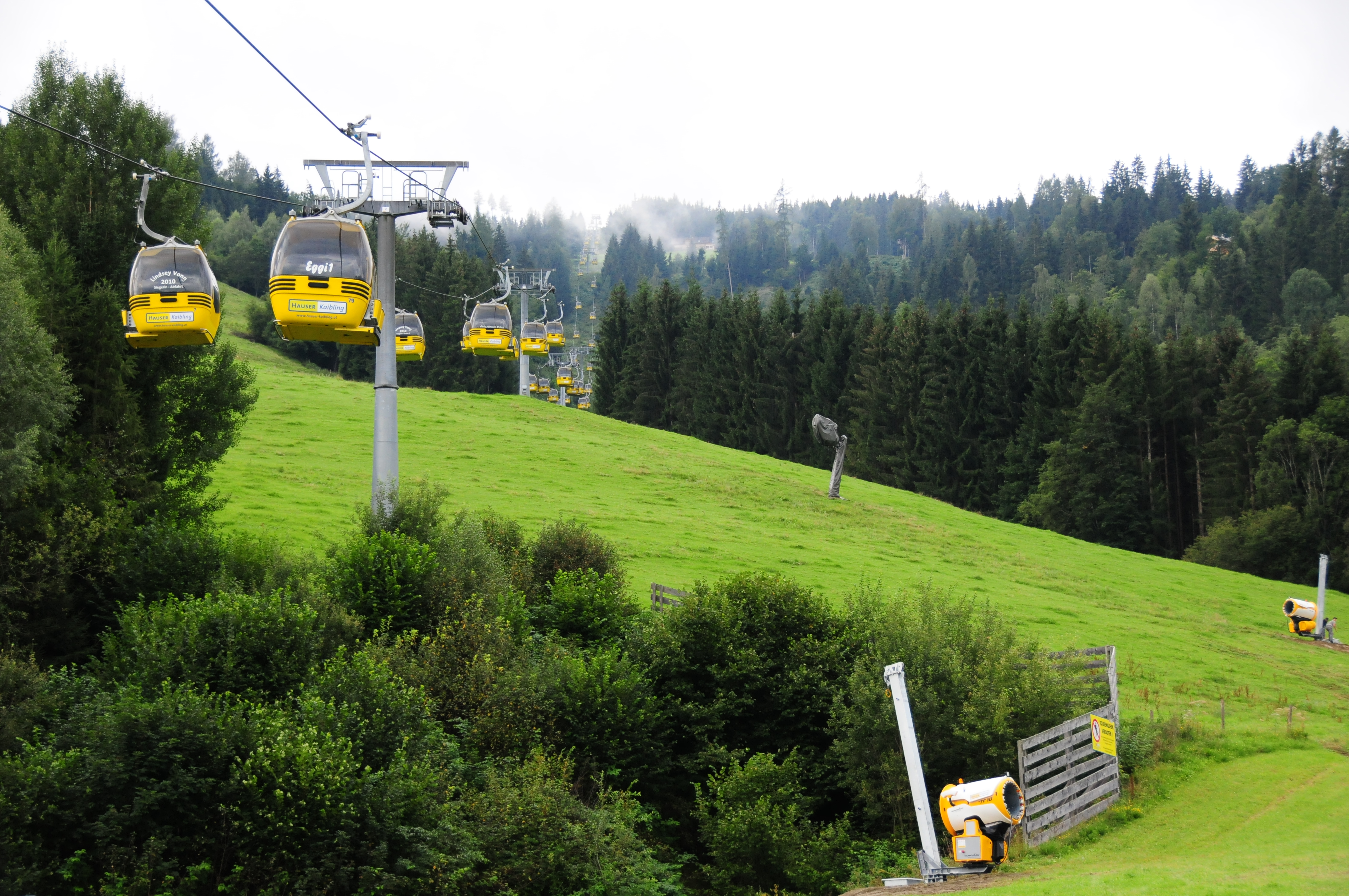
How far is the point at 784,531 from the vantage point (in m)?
42.7

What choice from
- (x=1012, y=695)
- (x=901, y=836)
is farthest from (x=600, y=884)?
(x=1012, y=695)

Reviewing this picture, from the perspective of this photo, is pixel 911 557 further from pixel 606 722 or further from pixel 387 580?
pixel 387 580

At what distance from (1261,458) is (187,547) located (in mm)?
72781

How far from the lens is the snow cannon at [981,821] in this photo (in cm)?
1600

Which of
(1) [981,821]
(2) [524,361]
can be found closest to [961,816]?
(1) [981,821]

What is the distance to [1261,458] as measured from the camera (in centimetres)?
7469

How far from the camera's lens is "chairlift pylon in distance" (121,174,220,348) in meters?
17.1

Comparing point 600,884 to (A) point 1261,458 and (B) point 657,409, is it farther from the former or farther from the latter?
(B) point 657,409

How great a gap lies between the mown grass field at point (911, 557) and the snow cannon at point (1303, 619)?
119 cm

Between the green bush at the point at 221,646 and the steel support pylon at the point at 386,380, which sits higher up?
the steel support pylon at the point at 386,380

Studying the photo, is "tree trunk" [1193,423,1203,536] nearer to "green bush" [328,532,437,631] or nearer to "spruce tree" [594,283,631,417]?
"spruce tree" [594,283,631,417]

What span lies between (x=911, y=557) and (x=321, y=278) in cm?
2952

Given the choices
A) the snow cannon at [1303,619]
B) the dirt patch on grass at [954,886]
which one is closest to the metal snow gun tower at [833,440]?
the snow cannon at [1303,619]

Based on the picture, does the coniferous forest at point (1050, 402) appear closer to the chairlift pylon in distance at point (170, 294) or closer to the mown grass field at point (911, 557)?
the mown grass field at point (911, 557)
